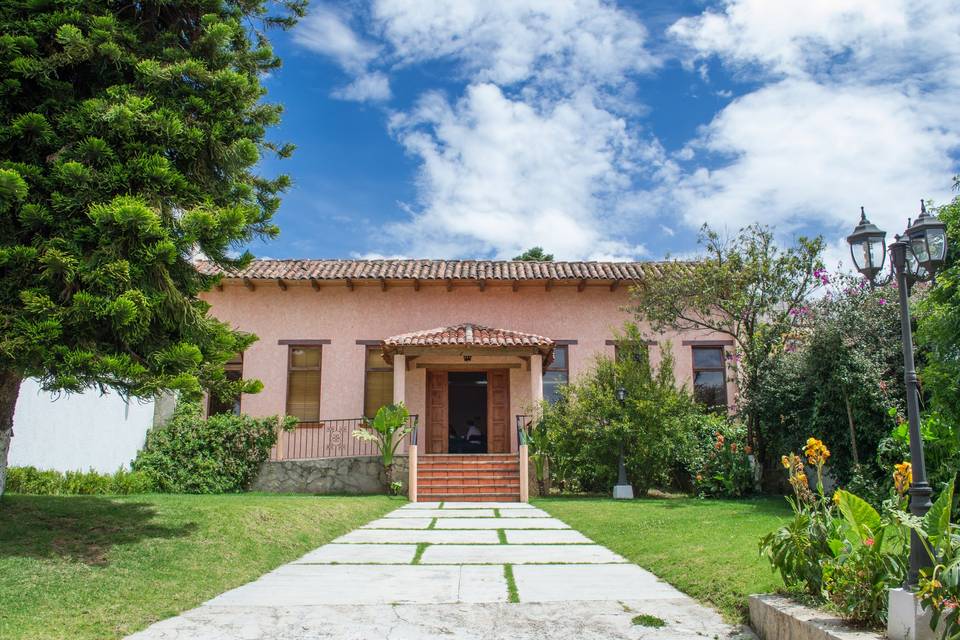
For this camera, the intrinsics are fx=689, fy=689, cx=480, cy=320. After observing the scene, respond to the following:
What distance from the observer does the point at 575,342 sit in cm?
1678

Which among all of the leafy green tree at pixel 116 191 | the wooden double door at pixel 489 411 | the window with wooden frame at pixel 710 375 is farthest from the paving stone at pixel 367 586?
the window with wooden frame at pixel 710 375

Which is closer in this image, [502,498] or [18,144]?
[18,144]

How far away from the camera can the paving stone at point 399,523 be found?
8.64 meters

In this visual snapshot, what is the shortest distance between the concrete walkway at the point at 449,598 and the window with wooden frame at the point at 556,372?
9.51 metres

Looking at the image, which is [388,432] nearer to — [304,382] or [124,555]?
[304,382]

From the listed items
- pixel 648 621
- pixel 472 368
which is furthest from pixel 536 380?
pixel 648 621

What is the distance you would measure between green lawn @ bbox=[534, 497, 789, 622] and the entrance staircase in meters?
1.21

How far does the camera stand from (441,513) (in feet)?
34.0

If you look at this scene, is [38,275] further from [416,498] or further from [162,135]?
[416,498]

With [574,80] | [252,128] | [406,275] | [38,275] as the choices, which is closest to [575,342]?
[406,275]

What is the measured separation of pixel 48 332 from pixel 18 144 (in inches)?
73.4

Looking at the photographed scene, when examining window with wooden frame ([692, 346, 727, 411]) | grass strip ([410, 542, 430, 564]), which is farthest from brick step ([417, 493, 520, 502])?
window with wooden frame ([692, 346, 727, 411])

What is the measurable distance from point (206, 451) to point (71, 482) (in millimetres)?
3692

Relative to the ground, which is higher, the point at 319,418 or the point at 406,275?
the point at 406,275
